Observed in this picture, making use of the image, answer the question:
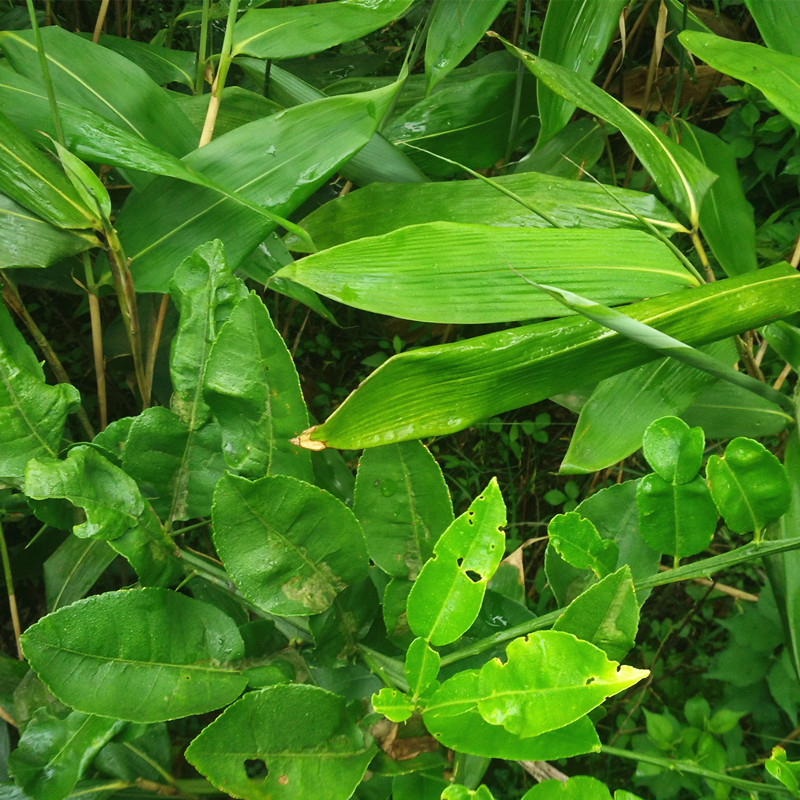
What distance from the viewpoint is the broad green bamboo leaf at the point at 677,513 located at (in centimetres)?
39

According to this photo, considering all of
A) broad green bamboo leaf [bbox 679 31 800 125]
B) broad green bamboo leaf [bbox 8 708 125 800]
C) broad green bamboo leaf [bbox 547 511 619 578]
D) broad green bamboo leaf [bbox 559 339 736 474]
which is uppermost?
broad green bamboo leaf [bbox 679 31 800 125]

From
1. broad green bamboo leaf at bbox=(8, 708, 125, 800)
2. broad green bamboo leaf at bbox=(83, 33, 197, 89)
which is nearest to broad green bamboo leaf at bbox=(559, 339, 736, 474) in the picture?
broad green bamboo leaf at bbox=(8, 708, 125, 800)

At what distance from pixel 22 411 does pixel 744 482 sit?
0.45m

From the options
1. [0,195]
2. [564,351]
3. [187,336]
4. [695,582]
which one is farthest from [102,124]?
[695,582]

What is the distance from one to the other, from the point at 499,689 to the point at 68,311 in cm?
102

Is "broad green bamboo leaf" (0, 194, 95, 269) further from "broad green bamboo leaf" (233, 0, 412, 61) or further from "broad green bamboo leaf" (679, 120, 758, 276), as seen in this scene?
"broad green bamboo leaf" (679, 120, 758, 276)

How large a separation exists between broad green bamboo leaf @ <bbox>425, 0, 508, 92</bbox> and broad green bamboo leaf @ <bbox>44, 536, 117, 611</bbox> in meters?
0.57

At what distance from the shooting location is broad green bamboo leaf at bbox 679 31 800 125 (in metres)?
0.60

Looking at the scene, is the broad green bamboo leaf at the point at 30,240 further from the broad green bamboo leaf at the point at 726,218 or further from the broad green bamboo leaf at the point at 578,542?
the broad green bamboo leaf at the point at 726,218

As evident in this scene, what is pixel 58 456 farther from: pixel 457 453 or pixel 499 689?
pixel 457 453

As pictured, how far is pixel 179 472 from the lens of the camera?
1.55 ft

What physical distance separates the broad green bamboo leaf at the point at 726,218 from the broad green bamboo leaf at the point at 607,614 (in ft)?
1.75

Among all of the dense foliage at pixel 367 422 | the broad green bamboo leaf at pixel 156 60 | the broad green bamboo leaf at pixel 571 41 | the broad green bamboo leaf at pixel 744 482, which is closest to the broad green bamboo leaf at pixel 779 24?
the dense foliage at pixel 367 422

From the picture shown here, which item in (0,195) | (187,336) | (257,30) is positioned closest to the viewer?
(187,336)
